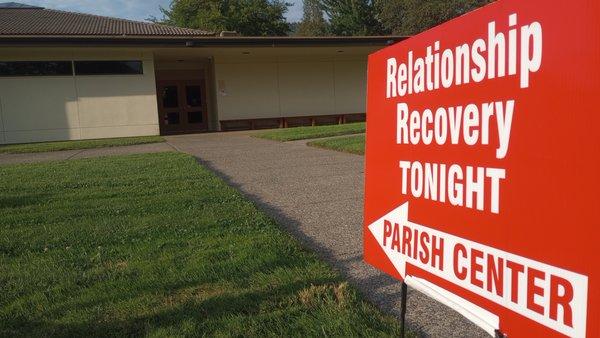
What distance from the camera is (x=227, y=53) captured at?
24.3m

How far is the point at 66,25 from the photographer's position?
25078mm

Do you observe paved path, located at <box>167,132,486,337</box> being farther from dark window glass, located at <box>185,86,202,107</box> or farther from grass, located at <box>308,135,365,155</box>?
dark window glass, located at <box>185,86,202,107</box>

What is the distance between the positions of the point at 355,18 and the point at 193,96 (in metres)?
36.6

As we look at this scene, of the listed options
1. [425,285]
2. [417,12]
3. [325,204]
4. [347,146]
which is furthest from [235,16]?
[425,285]

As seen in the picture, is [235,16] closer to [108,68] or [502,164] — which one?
[108,68]

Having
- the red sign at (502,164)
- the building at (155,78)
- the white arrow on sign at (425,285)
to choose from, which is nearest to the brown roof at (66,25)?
the building at (155,78)

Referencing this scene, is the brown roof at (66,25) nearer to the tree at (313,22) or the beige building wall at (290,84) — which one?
the beige building wall at (290,84)

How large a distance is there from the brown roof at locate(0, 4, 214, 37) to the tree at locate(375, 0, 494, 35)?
3145 cm

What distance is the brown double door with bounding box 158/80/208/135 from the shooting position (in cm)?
2658

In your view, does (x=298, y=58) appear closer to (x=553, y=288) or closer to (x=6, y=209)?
(x=6, y=209)


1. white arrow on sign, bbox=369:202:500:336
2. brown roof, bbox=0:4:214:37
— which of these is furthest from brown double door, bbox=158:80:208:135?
white arrow on sign, bbox=369:202:500:336

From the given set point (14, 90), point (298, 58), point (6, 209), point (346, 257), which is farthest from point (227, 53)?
point (346, 257)

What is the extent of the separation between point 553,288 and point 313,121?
969 inches

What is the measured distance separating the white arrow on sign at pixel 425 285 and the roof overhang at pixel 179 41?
750 inches
